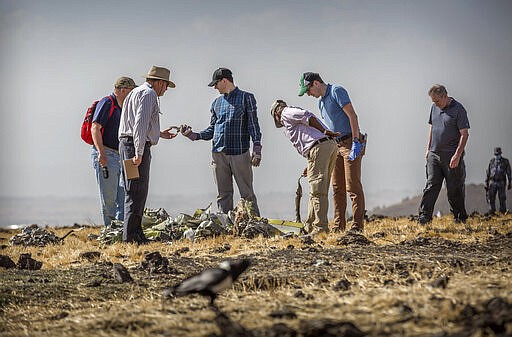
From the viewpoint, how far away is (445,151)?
443 inches

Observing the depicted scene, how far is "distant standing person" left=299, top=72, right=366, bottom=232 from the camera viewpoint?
31.4 ft

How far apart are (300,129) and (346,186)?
3.63ft

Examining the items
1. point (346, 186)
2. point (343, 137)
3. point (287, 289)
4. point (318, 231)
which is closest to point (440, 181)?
point (346, 186)

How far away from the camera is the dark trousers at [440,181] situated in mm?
11273

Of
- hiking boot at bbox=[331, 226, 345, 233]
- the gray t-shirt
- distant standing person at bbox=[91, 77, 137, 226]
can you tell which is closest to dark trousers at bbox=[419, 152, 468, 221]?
the gray t-shirt

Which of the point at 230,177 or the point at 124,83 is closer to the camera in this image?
the point at 124,83

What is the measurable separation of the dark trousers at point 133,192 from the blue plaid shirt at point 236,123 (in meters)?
1.75

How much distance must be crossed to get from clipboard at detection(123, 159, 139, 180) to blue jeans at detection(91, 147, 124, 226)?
4.92 feet

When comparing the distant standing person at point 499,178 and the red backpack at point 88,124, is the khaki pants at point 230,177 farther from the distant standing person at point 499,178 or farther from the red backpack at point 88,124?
the distant standing person at point 499,178

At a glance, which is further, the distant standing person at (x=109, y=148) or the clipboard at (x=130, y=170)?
the distant standing person at (x=109, y=148)

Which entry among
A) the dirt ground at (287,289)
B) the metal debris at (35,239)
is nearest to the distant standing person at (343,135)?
the dirt ground at (287,289)

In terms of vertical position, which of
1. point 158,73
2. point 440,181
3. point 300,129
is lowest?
point 440,181

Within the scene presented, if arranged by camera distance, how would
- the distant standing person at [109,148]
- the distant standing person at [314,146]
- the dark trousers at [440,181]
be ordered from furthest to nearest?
the dark trousers at [440,181], the distant standing person at [109,148], the distant standing person at [314,146]

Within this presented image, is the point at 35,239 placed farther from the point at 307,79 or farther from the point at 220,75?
the point at 307,79
